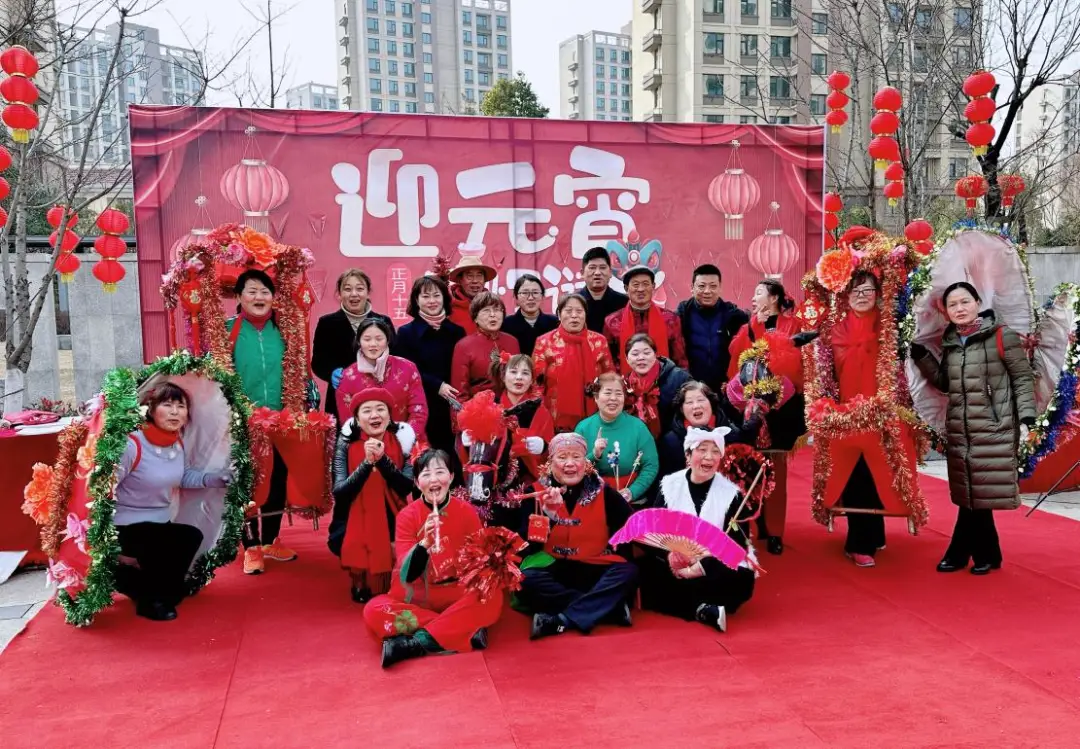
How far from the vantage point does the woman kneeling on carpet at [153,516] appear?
352 centimetres

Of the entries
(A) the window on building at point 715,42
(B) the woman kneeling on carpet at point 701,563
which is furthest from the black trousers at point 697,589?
(A) the window on building at point 715,42

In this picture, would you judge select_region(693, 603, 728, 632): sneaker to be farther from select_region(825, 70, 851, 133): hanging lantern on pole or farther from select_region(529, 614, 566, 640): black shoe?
select_region(825, 70, 851, 133): hanging lantern on pole

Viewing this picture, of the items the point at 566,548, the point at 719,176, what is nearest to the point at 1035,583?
the point at 566,548

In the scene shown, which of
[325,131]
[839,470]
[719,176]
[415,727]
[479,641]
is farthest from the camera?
[719,176]

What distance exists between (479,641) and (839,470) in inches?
78.3

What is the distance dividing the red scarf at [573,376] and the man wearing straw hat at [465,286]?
68cm

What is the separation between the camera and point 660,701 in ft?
8.66

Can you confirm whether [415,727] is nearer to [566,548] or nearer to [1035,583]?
[566,548]

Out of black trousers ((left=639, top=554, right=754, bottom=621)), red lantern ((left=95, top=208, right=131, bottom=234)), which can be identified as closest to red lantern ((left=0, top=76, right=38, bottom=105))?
red lantern ((left=95, top=208, right=131, bottom=234))

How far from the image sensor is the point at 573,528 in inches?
138

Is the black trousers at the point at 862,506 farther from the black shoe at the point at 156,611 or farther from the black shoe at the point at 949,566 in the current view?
the black shoe at the point at 156,611

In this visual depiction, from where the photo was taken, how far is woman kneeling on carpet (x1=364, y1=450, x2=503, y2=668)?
3.07 metres

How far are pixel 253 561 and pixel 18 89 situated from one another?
310 centimetres

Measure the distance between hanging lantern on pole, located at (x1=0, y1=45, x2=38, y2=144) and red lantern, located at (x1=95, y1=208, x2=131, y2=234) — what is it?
3.54ft
